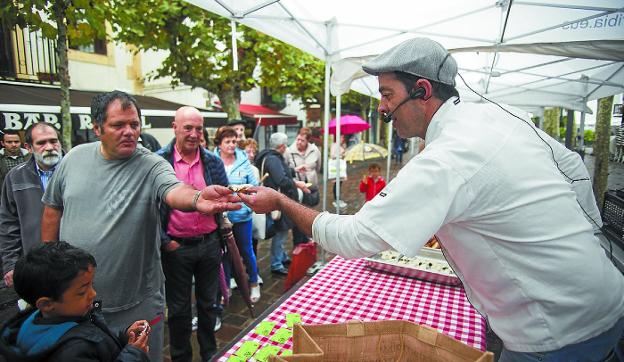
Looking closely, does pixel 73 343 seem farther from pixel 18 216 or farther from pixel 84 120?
pixel 84 120

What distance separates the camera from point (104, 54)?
12.1 m

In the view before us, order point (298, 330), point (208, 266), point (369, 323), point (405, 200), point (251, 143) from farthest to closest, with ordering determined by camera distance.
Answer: point (251, 143) < point (208, 266) < point (369, 323) < point (298, 330) < point (405, 200)

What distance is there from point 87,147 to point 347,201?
8996 millimetres

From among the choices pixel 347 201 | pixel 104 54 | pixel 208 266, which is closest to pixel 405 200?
pixel 208 266

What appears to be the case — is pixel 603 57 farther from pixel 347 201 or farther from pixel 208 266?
pixel 347 201

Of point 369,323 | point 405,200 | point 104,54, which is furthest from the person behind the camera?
point 104,54

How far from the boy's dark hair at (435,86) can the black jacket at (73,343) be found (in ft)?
5.35

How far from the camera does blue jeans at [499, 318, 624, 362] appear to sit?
137 centimetres

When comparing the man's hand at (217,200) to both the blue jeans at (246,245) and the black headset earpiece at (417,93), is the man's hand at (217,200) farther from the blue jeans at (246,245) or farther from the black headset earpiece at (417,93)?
the blue jeans at (246,245)

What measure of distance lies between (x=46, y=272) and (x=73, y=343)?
30 cm

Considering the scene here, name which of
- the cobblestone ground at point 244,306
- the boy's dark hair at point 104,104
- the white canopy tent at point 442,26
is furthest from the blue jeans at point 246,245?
the boy's dark hair at point 104,104

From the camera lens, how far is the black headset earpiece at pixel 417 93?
1.61 metres

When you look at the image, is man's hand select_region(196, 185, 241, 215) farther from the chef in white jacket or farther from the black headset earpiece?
the black headset earpiece

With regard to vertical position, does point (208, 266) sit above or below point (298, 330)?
below
